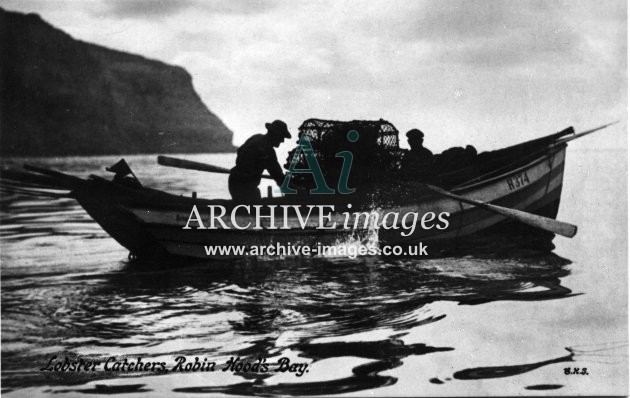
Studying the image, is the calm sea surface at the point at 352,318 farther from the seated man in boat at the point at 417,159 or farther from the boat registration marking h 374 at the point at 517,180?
the seated man in boat at the point at 417,159

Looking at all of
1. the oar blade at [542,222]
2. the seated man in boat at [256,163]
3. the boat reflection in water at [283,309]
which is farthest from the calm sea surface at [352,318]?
the seated man in boat at [256,163]

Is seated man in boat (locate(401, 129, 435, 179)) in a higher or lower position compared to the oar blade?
higher

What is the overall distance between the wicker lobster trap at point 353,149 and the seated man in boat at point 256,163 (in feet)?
0.56

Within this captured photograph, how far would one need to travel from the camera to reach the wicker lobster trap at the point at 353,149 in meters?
5.90

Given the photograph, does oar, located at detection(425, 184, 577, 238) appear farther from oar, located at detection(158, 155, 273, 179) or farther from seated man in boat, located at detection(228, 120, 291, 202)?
oar, located at detection(158, 155, 273, 179)

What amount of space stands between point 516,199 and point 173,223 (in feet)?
12.7

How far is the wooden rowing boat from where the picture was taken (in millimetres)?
5734

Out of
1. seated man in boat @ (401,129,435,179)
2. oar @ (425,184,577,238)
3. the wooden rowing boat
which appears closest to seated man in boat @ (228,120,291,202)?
the wooden rowing boat

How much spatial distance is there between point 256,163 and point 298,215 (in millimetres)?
795

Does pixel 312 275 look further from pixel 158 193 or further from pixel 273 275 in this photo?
pixel 158 193

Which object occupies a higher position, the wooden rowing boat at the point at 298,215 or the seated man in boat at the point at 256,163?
the seated man in boat at the point at 256,163

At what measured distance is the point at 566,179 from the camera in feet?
21.6

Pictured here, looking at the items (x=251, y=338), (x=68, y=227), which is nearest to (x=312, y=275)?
(x=251, y=338)

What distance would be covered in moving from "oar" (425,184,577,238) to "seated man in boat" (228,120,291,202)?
1.63 meters
